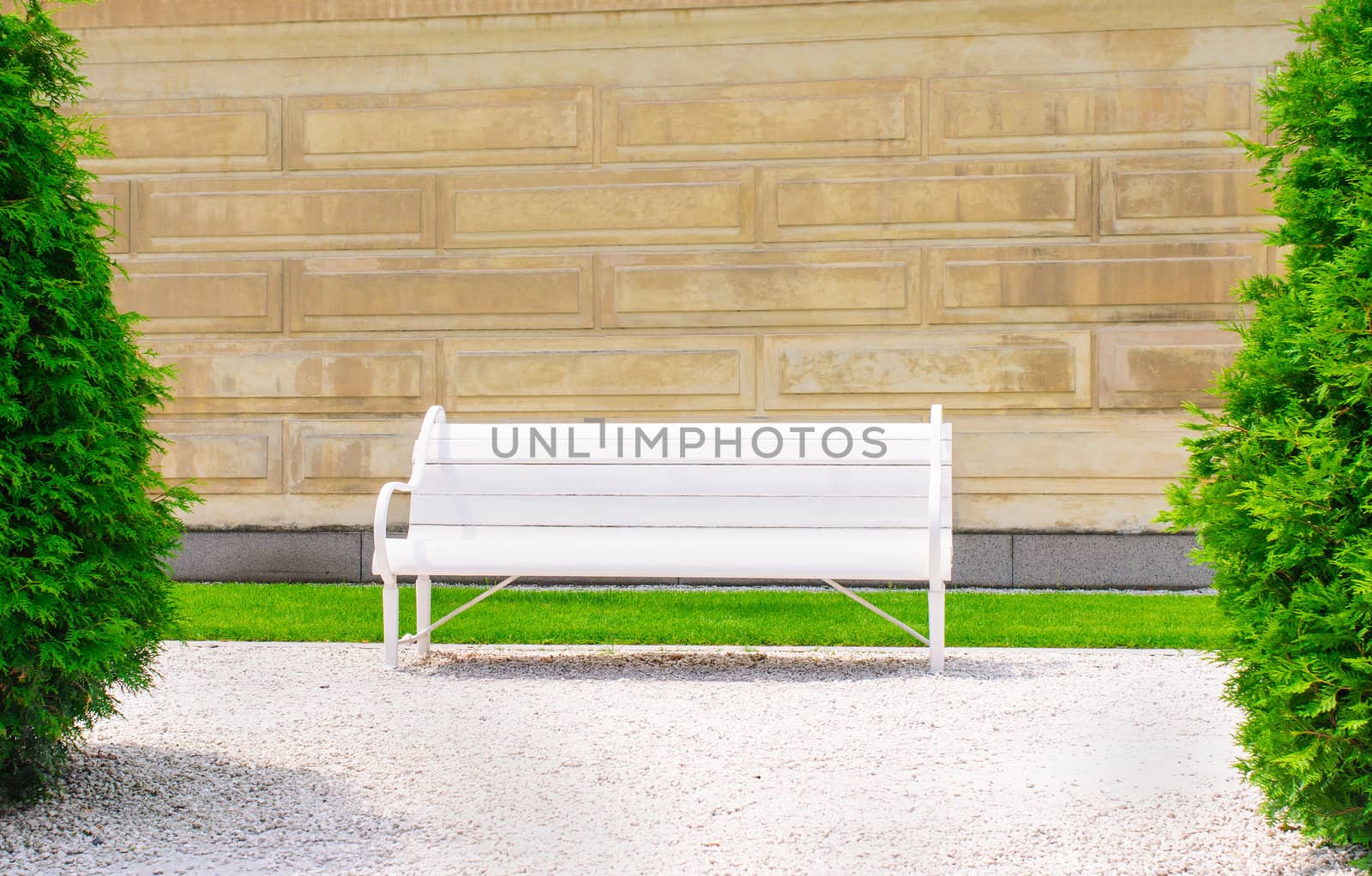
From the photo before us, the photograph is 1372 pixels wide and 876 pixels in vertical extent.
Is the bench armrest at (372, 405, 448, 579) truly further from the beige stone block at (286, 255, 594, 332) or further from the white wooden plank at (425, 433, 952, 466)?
the beige stone block at (286, 255, 594, 332)

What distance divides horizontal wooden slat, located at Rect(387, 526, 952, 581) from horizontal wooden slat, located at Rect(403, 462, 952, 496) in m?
0.17

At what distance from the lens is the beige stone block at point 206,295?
8.41m

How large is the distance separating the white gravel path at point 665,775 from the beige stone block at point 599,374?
3.34 metres

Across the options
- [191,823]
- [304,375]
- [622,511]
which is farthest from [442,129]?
[191,823]

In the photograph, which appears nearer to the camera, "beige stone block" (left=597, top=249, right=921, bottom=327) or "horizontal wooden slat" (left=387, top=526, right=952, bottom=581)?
"horizontal wooden slat" (left=387, top=526, right=952, bottom=581)

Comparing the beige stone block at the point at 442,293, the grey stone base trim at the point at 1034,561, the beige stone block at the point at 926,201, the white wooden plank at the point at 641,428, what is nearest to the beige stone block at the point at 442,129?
the beige stone block at the point at 442,293

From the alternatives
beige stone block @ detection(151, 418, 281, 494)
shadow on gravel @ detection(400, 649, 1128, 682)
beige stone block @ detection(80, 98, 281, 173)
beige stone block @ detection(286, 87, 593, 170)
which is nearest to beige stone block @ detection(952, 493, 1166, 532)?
shadow on gravel @ detection(400, 649, 1128, 682)

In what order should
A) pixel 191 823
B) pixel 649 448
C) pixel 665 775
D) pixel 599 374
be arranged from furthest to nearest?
1. pixel 599 374
2. pixel 649 448
3. pixel 665 775
4. pixel 191 823

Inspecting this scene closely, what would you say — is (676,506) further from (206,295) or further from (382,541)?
(206,295)

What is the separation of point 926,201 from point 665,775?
5.46 meters

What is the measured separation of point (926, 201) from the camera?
7996 millimetres

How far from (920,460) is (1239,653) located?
234 cm

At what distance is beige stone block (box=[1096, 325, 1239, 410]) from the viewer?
784 centimetres

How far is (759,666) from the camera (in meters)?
5.02
